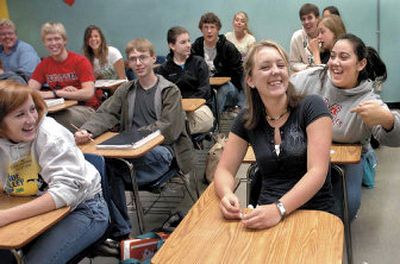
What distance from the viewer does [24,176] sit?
1849 mm

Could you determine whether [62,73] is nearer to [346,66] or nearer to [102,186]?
[102,186]

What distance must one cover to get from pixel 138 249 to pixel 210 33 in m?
3.39

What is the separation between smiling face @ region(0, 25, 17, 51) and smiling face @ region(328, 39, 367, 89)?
3756mm

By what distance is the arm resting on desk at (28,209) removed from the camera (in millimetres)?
1619

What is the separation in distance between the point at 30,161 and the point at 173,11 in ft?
16.5

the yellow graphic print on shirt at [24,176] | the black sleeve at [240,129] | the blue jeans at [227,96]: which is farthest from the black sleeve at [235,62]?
the yellow graphic print on shirt at [24,176]

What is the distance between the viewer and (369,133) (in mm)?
2316

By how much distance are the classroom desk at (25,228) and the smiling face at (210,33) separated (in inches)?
144

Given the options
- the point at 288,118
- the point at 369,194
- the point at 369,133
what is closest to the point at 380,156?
the point at 369,194

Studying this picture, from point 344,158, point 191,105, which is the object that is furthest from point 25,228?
point 191,105

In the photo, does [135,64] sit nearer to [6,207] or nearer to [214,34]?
[6,207]

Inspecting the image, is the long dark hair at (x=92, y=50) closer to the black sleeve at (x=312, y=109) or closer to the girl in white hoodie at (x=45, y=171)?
the girl in white hoodie at (x=45, y=171)

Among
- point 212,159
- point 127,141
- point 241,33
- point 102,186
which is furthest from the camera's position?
point 241,33

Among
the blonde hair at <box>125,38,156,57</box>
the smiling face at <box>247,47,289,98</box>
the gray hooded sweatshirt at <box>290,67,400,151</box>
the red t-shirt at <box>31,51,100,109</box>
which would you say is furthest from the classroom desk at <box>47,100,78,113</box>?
the smiling face at <box>247,47,289,98</box>
